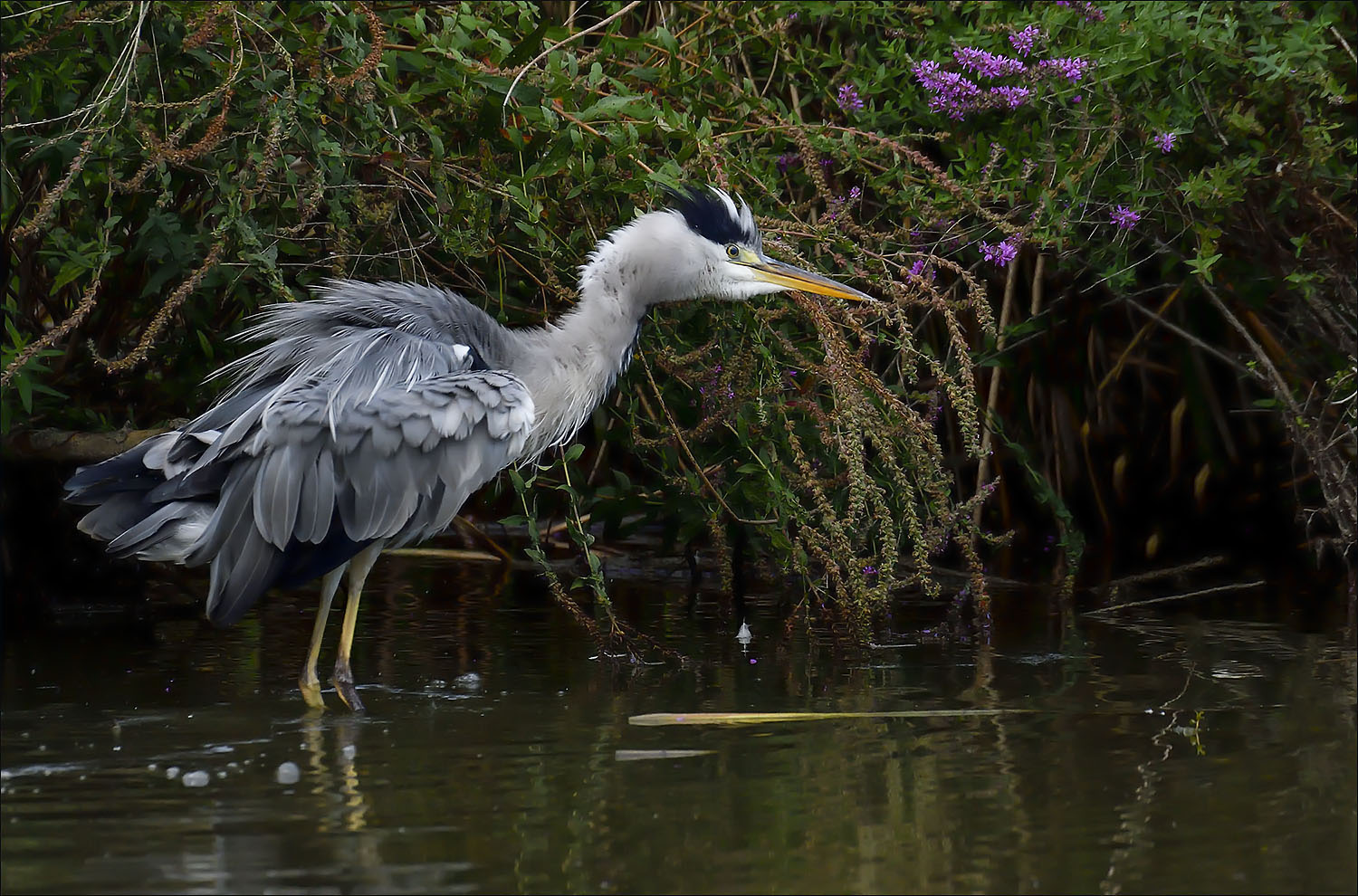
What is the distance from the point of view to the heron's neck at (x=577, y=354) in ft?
18.7

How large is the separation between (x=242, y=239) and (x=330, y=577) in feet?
3.55

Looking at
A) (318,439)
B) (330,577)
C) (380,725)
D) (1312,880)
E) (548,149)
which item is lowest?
(1312,880)

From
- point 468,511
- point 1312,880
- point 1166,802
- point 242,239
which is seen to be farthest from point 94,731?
point 468,511

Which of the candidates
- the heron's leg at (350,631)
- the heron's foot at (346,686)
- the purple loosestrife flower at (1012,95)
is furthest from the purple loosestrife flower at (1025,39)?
the heron's foot at (346,686)

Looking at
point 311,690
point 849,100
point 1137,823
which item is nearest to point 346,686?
point 311,690

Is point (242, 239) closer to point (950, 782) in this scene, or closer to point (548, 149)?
point (548, 149)

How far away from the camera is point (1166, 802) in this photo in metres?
3.86

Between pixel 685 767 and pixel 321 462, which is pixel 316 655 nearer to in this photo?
pixel 321 462

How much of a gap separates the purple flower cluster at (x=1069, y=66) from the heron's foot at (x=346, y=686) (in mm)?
2935

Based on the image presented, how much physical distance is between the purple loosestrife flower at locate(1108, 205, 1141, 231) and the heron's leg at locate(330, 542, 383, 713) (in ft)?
8.76

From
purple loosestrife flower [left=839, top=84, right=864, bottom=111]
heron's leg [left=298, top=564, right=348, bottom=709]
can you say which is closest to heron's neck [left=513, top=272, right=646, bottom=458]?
heron's leg [left=298, top=564, right=348, bottom=709]

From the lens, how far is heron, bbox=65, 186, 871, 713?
5086 millimetres

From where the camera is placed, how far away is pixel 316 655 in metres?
5.25

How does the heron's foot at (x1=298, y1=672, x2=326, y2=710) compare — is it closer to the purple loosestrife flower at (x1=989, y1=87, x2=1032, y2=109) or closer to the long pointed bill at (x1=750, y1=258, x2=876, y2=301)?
the long pointed bill at (x1=750, y1=258, x2=876, y2=301)
